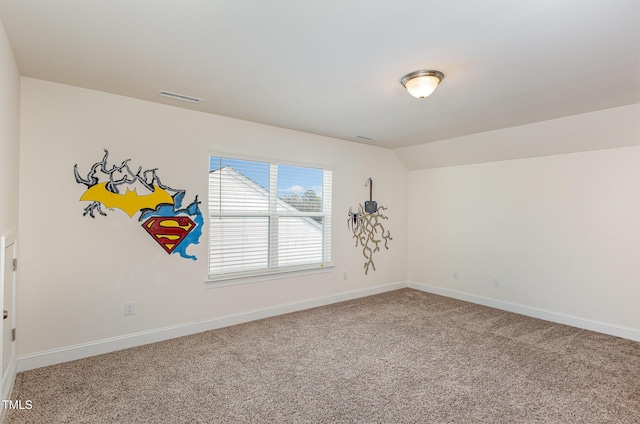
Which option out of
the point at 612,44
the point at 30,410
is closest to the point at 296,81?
the point at 612,44

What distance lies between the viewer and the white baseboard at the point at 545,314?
3680 mm

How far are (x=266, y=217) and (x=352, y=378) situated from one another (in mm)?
2275

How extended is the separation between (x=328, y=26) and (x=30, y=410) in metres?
3.22

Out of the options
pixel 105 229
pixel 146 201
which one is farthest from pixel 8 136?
pixel 146 201

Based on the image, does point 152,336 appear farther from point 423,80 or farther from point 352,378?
point 423,80

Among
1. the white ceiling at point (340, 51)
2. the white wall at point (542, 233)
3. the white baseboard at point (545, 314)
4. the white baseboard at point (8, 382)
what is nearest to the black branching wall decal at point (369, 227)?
the white wall at point (542, 233)

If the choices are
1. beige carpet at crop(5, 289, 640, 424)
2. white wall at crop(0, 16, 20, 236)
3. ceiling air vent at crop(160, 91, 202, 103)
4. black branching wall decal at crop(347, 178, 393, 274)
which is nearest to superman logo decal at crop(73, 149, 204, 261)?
white wall at crop(0, 16, 20, 236)

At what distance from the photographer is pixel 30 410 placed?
2.26 meters

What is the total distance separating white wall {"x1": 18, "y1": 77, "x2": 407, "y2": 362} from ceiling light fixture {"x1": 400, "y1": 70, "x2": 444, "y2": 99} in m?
2.16

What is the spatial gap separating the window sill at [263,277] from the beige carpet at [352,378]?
53cm

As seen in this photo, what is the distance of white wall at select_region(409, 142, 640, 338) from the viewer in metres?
3.72

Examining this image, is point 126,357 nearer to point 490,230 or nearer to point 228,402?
point 228,402

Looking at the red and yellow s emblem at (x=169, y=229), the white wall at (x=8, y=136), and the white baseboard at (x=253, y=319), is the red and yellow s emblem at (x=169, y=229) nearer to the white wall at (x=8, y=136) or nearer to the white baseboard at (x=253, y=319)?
the white baseboard at (x=253, y=319)

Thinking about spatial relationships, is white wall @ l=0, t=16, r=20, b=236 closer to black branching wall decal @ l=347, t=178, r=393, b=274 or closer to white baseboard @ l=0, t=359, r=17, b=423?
white baseboard @ l=0, t=359, r=17, b=423
